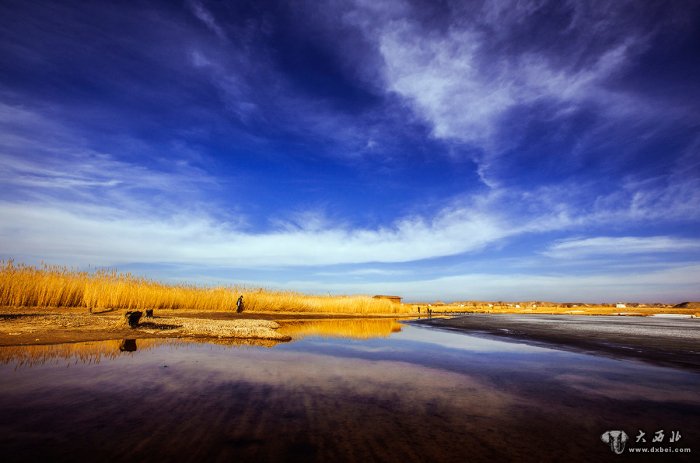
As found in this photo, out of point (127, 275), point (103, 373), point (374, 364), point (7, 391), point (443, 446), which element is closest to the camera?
point (443, 446)

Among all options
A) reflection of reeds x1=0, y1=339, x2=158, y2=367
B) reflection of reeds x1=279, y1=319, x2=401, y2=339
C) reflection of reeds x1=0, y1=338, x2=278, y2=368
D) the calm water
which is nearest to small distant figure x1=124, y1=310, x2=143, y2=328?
reflection of reeds x1=0, y1=338, x2=278, y2=368

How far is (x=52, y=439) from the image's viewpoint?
2.88 metres

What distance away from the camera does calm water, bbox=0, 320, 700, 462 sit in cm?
291

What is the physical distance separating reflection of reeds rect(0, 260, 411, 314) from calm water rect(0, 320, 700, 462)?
10.3m

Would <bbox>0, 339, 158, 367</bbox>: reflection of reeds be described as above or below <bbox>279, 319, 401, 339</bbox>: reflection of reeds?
above

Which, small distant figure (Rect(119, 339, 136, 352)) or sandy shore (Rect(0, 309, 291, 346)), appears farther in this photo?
sandy shore (Rect(0, 309, 291, 346))

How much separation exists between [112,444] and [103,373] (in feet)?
9.92

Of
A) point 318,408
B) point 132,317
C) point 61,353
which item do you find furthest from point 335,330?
point 318,408

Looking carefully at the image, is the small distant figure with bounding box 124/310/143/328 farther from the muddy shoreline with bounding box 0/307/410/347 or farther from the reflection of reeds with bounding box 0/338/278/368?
the reflection of reeds with bounding box 0/338/278/368

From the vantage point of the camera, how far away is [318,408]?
13.4 ft

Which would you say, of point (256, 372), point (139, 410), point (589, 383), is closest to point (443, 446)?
point (139, 410)

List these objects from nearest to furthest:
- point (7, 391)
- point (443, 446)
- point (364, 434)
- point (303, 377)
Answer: point (443, 446), point (364, 434), point (7, 391), point (303, 377)

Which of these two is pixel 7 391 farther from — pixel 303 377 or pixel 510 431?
pixel 510 431

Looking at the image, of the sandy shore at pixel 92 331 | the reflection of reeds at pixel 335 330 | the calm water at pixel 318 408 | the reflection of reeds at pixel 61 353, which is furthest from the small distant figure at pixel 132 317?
the reflection of reeds at pixel 335 330
